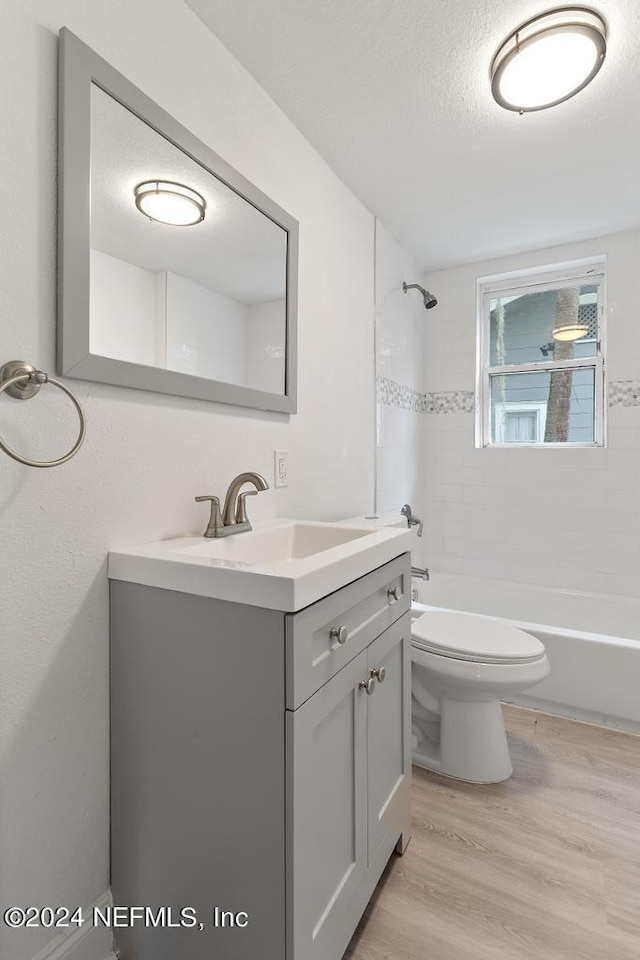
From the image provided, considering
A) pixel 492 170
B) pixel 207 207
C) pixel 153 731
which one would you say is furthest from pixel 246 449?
pixel 492 170

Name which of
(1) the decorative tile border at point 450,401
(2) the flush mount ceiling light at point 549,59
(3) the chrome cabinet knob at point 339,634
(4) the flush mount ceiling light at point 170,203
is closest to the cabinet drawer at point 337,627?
(3) the chrome cabinet knob at point 339,634

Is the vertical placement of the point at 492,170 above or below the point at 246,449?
above

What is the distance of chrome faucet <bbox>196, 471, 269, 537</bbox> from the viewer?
1308 millimetres

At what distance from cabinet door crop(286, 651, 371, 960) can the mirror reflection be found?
0.88m

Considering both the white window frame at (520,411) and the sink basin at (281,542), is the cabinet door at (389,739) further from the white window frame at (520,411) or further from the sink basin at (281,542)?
the white window frame at (520,411)

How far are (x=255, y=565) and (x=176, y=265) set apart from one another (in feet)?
2.77

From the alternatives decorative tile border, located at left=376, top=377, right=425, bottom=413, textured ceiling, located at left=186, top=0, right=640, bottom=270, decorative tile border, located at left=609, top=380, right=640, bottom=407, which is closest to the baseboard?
decorative tile border, located at left=376, top=377, right=425, bottom=413

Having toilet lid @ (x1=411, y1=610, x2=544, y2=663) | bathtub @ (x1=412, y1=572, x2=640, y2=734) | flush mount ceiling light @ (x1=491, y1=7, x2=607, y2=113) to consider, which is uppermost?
flush mount ceiling light @ (x1=491, y1=7, x2=607, y2=113)

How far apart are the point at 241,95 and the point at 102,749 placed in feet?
6.09

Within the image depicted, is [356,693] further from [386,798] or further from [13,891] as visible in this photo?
[13,891]

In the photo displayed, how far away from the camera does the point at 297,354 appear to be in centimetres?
179

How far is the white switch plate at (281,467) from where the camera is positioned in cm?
168

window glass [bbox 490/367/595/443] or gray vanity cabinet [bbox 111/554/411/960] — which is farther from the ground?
window glass [bbox 490/367/595/443]

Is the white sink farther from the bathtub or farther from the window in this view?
the window
